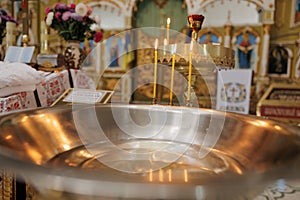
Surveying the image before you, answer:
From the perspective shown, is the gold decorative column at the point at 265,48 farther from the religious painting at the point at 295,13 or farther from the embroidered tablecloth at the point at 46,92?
the embroidered tablecloth at the point at 46,92

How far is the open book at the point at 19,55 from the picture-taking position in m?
1.80

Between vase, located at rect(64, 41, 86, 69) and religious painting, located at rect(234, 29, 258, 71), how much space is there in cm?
280

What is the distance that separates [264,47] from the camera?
4.10m

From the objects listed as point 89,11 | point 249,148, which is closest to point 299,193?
point 249,148

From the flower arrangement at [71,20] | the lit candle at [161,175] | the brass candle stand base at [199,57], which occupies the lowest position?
the lit candle at [161,175]

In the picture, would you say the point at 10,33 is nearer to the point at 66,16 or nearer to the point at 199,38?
the point at 66,16

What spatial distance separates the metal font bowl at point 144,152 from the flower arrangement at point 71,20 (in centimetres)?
156

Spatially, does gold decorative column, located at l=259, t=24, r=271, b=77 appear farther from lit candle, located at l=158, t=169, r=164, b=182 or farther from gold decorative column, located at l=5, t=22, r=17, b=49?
lit candle, located at l=158, t=169, r=164, b=182

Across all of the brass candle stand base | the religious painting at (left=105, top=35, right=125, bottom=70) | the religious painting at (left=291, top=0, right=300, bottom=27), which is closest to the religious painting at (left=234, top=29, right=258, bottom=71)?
the religious painting at (left=291, top=0, right=300, bottom=27)

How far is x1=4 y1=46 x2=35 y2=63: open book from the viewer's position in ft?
5.91

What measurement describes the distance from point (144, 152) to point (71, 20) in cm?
170

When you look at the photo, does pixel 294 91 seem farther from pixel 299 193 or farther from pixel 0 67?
pixel 0 67

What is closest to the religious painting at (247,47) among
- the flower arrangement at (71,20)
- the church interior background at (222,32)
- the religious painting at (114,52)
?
the church interior background at (222,32)

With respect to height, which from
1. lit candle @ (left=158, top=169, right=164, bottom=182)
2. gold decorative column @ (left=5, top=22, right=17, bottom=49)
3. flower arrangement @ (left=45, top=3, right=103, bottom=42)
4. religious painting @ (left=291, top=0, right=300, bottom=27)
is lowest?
lit candle @ (left=158, top=169, right=164, bottom=182)
